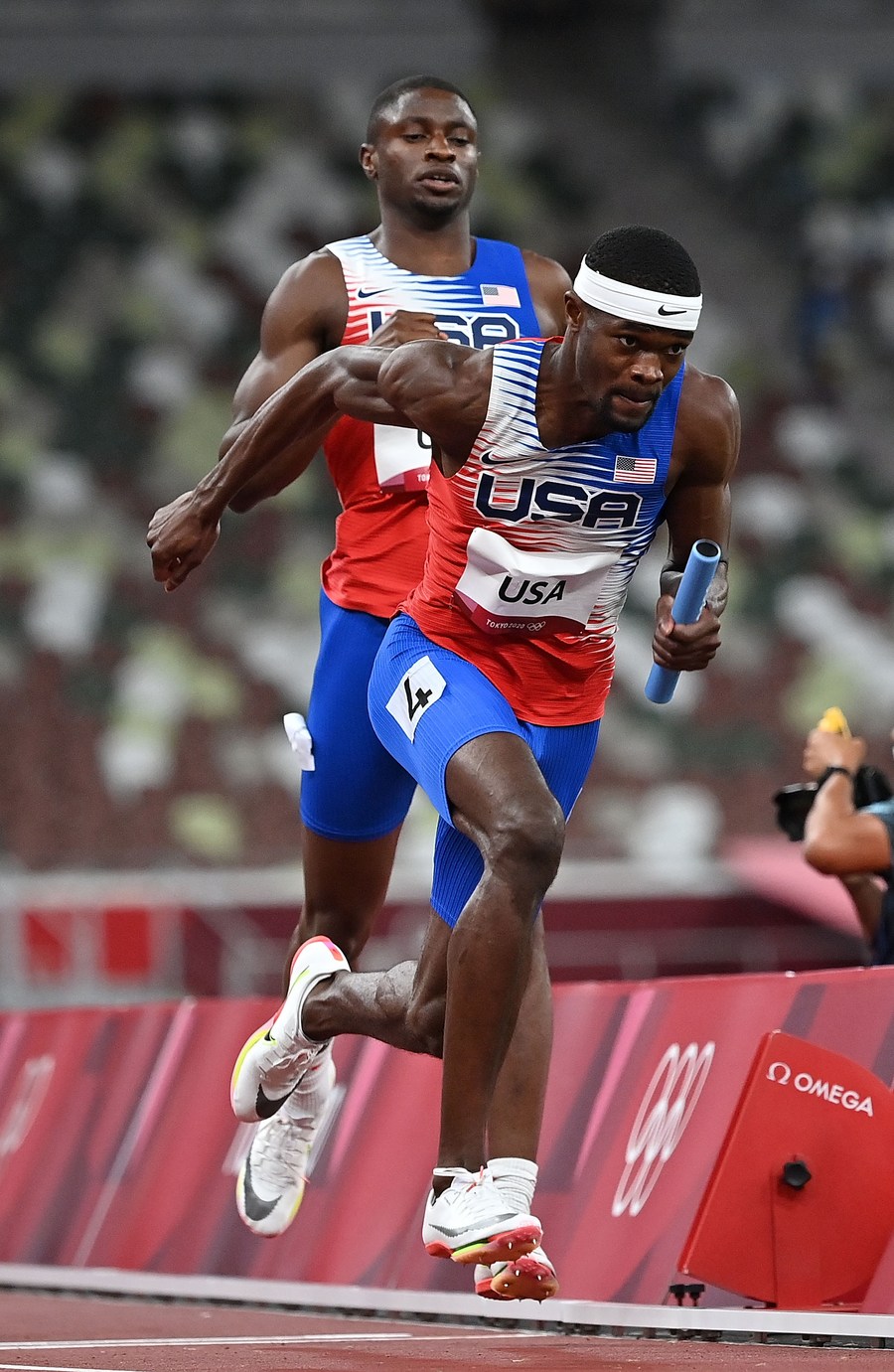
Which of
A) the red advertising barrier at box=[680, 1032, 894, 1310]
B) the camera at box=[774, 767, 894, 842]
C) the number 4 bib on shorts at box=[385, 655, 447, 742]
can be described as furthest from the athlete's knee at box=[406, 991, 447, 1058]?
the camera at box=[774, 767, 894, 842]

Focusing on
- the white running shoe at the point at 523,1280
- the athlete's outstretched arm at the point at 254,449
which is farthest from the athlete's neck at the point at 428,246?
the white running shoe at the point at 523,1280

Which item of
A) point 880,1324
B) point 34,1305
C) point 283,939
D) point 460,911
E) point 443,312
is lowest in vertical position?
point 283,939

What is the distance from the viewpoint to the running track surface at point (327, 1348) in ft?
13.5

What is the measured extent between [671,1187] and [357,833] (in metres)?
1.20

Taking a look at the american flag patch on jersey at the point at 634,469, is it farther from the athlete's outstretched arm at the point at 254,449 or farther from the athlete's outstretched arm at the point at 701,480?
the athlete's outstretched arm at the point at 254,449

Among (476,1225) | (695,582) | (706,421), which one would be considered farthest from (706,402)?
(476,1225)

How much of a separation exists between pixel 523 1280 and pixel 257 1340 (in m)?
1.17

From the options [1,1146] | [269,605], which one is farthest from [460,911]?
[269,605]

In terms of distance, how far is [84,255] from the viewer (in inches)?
646

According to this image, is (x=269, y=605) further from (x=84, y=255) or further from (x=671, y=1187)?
(x=671, y=1187)

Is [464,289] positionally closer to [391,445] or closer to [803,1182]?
[391,445]

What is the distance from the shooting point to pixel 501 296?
5.38 meters

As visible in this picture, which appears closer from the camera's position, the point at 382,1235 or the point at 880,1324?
the point at 880,1324

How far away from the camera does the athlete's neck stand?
5457 mm
